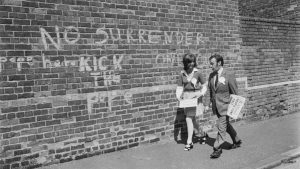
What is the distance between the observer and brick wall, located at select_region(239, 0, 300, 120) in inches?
373

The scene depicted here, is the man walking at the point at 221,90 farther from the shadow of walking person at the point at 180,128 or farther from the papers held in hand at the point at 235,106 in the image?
the shadow of walking person at the point at 180,128

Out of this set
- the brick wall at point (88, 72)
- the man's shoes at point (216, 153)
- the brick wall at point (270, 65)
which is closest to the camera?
the brick wall at point (88, 72)

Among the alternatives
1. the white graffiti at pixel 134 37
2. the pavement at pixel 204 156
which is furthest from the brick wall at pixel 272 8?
the pavement at pixel 204 156

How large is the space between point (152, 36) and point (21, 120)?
297cm

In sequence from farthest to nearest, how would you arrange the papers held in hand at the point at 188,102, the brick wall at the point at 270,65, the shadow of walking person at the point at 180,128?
the brick wall at the point at 270,65 < the shadow of walking person at the point at 180,128 < the papers held in hand at the point at 188,102

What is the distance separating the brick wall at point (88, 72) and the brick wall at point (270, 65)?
1.81m

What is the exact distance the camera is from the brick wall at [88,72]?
18.0 feet

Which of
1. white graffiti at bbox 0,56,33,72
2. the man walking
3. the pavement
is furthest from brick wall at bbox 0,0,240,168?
the man walking

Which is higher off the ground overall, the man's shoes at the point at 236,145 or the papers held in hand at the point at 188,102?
the papers held in hand at the point at 188,102

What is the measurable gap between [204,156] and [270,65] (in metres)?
4.95

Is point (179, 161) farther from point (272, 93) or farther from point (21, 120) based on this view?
point (272, 93)

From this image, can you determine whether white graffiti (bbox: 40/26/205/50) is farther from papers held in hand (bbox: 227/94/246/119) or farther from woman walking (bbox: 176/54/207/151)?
papers held in hand (bbox: 227/94/246/119)

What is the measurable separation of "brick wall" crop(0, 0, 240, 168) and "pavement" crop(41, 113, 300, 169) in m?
0.28

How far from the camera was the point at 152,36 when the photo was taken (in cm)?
723
